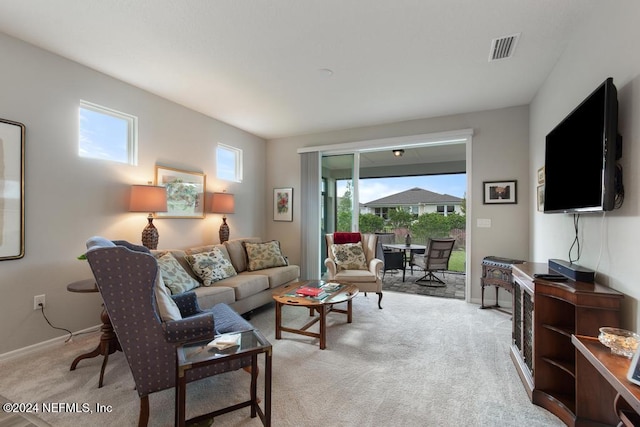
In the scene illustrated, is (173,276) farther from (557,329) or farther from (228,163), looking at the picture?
(557,329)

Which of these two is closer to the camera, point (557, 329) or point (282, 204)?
Result: point (557, 329)

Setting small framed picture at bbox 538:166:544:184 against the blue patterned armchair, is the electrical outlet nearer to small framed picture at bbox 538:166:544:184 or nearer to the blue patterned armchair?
the blue patterned armchair

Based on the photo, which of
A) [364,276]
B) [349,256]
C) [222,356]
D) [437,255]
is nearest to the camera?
[222,356]

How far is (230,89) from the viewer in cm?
354

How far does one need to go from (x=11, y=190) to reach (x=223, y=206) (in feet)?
7.29

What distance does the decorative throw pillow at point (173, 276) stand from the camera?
2.84 m

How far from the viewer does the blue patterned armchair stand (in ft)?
5.18

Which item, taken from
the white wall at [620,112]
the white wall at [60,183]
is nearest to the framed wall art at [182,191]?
the white wall at [60,183]

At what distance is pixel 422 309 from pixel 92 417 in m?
3.52

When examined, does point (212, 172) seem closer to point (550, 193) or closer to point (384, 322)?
point (384, 322)

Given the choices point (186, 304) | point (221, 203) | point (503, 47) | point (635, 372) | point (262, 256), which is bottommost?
point (186, 304)

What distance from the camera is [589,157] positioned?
5.88 feet

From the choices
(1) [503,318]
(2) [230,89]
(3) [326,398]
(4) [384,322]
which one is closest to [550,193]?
(1) [503,318]

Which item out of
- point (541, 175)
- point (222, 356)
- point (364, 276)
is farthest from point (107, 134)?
point (541, 175)
